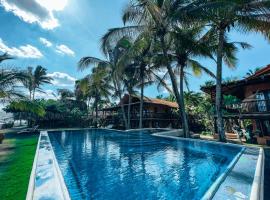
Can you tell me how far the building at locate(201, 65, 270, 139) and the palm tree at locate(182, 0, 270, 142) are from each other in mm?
3287

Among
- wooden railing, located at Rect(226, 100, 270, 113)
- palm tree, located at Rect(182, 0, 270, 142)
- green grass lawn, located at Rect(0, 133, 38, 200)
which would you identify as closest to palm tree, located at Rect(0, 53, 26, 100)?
green grass lawn, located at Rect(0, 133, 38, 200)

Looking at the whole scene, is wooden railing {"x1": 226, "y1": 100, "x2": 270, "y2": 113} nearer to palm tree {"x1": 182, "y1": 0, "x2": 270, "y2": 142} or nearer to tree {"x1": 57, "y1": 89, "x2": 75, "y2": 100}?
palm tree {"x1": 182, "y1": 0, "x2": 270, "y2": 142}

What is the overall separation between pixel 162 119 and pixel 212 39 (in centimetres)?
1567

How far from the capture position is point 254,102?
15.0 meters

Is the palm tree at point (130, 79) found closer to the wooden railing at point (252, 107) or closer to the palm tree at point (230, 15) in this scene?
the palm tree at point (230, 15)

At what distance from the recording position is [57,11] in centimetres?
1433

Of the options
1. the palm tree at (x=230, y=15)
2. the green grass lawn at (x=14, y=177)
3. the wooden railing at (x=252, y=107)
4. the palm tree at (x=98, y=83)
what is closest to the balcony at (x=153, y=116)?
the palm tree at (x=98, y=83)

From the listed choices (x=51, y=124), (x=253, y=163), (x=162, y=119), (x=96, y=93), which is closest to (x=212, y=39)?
(x=253, y=163)

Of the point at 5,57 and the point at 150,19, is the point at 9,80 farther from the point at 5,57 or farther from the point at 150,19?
the point at 150,19

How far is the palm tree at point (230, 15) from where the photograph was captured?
1098 centimetres

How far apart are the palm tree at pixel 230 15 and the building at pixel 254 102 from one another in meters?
3.29

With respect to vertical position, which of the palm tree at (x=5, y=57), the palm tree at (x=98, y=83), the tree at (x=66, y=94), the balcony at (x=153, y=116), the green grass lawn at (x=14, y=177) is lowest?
the green grass lawn at (x=14, y=177)

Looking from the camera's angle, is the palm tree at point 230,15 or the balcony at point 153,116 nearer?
the palm tree at point 230,15

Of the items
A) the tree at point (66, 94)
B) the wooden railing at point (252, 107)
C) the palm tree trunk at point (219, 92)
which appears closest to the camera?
the palm tree trunk at point (219, 92)
